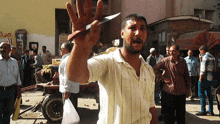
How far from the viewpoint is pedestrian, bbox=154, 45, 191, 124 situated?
3.99 metres

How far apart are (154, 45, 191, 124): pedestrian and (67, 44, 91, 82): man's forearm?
125 inches

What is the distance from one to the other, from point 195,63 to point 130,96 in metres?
6.99

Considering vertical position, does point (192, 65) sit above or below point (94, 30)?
below

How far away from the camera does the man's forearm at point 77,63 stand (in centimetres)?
122

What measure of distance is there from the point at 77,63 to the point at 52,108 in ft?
13.3

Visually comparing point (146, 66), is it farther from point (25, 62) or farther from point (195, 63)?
point (25, 62)

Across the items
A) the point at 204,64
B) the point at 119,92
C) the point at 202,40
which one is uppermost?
the point at 202,40

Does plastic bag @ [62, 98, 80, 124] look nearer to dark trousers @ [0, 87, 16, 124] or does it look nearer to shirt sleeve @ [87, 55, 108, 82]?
shirt sleeve @ [87, 55, 108, 82]

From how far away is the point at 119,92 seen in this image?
1587 millimetres

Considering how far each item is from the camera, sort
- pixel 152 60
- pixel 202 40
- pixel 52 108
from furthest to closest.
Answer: pixel 202 40, pixel 152 60, pixel 52 108

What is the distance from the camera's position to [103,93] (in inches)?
65.7

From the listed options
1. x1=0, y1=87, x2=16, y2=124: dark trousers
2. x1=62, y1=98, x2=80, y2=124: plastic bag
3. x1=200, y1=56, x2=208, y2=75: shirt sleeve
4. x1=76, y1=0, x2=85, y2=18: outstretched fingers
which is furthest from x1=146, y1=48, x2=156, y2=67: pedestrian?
x1=76, y1=0, x2=85, y2=18: outstretched fingers

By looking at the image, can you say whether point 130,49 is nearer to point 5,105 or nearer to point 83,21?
point 83,21

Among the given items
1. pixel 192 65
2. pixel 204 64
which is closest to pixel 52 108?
pixel 204 64
